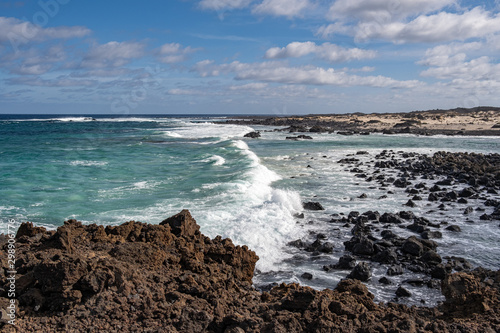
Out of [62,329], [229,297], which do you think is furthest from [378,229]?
[62,329]

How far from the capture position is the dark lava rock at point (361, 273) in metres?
8.65

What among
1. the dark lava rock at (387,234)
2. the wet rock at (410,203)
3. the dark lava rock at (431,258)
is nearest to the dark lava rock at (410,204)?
the wet rock at (410,203)

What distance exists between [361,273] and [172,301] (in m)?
5.12

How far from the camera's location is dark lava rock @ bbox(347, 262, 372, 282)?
28.4ft

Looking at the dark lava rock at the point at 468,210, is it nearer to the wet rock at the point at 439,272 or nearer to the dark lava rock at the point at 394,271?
the wet rock at the point at 439,272

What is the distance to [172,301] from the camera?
5.38 metres

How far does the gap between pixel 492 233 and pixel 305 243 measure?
6.55 meters

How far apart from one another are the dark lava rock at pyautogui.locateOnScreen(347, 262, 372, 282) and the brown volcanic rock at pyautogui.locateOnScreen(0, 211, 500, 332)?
2.21 metres

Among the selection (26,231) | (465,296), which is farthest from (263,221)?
(465,296)

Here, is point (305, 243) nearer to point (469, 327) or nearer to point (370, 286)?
point (370, 286)

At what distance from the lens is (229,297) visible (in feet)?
18.7

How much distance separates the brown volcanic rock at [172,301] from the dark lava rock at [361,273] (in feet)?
7.26

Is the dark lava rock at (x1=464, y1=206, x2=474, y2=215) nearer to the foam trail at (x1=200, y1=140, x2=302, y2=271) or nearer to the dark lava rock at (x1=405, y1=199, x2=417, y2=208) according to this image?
the dark lava rock at (x1=405, y1=199, x2=417, y2=208)

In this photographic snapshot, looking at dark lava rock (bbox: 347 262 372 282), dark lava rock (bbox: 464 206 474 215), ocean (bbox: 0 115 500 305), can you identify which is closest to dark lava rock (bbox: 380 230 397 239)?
ocean (bbox: 0 115 500 305)
